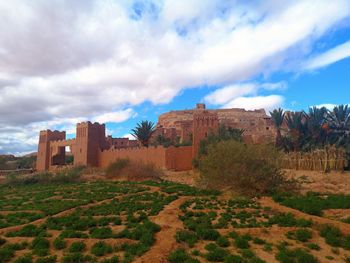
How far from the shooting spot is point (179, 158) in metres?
33.6

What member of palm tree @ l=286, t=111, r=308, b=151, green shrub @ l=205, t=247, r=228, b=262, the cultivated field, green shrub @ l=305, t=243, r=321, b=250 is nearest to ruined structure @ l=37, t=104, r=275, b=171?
palm tree @ l=286, t=111, r=308, b=151

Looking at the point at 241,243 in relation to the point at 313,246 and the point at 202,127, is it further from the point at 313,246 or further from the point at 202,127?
the point at 202,127

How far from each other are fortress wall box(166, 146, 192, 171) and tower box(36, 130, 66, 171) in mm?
22546

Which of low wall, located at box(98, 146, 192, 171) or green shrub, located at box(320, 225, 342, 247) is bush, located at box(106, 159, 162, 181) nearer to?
low wall, located at box(98, 146, 192, 171)

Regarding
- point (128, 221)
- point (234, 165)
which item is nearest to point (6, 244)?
point (128, 221)

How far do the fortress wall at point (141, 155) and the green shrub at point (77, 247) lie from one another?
24.2 metres

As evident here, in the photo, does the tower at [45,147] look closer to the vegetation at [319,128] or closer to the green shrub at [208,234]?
the vegetation at [319,128]

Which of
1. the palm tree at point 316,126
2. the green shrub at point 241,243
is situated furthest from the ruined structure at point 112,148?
the green shrub at point 241,243

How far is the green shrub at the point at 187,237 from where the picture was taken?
8.84 meters

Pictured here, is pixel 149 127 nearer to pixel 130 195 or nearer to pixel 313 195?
pixel 130 195

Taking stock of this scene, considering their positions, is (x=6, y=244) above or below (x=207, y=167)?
below

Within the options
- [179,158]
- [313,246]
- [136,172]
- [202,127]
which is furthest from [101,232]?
[202,127]

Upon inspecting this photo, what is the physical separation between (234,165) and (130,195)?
5.92 meters

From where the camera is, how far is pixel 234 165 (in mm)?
16641
